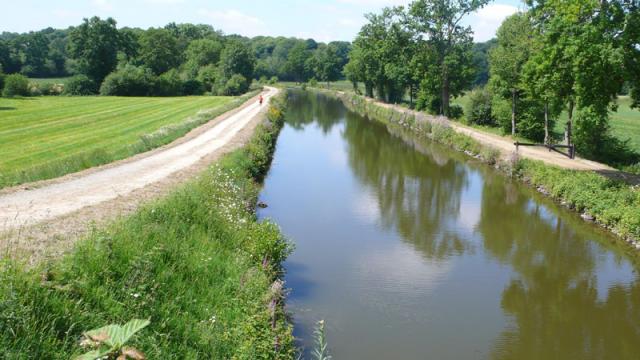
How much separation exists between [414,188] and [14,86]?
57241 mm

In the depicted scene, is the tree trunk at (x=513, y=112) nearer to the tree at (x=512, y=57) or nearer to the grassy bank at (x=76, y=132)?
the tree at (x=512, y=57)

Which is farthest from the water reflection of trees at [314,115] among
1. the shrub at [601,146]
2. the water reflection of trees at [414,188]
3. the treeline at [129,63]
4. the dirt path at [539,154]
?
the shrub at [601,146]

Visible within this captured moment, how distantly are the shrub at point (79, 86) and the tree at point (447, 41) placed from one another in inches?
2021

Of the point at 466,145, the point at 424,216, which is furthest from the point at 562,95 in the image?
the point at 466,145

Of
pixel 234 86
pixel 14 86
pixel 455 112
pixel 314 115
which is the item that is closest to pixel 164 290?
pixel 455 112

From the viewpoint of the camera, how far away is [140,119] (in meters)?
46.2

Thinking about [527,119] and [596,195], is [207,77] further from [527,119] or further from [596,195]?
[596,195]

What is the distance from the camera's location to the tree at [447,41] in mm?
54250

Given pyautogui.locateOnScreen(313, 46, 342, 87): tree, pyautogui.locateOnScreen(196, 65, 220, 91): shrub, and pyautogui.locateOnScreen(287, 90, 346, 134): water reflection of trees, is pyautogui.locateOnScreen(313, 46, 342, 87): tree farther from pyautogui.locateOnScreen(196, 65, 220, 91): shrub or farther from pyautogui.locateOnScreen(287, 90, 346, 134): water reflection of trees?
pyautogui.locateOnScreen(287, 90, 346, 134): water reflection of trees

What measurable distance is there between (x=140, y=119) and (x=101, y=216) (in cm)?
3606

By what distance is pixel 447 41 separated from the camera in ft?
185

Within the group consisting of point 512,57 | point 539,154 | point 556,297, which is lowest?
point 556,297

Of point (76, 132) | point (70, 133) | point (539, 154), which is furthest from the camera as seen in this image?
point (76, 132)

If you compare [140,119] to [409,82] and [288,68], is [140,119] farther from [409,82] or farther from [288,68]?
[288,68]
